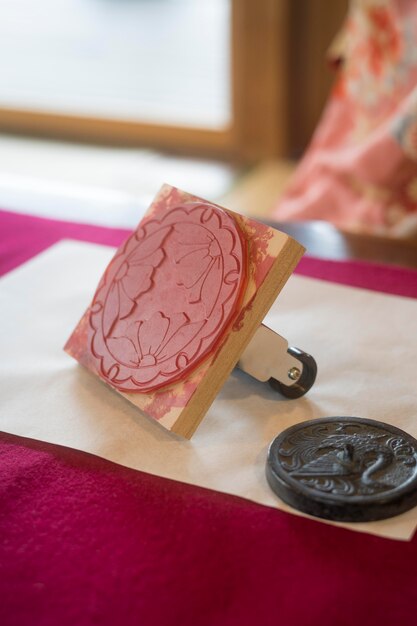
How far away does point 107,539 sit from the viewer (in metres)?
0.53

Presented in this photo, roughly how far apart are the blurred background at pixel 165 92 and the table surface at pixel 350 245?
1.28 m

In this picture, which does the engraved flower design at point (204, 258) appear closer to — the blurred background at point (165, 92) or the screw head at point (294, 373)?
the screw head at point (294, 373)

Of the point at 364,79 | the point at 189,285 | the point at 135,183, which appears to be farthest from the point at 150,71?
the point at 189,285

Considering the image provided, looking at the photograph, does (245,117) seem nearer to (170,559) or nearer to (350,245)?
(350,245)

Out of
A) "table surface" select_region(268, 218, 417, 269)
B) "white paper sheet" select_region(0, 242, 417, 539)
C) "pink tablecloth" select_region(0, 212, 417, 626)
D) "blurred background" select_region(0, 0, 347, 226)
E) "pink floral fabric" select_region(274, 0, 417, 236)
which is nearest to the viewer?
"pink tablecloth" select_region(0, 212, 417, 626)

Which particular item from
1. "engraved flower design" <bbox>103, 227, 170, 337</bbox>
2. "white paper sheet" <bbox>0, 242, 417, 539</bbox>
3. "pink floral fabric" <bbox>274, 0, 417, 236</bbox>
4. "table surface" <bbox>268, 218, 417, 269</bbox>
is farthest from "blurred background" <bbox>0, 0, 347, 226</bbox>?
"engraved flower design" <bbox>103, 227, 170, 337</bbox>

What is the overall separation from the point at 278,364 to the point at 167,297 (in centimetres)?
10

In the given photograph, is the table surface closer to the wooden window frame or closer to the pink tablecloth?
the pink tablecloth

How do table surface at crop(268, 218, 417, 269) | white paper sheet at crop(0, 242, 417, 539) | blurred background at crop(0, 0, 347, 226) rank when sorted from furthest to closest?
blurred background at crop(0, 0, 347, 226) → table surface at crop(268, 218, 417, 269) → white paper sheet at crop(0, 242, 417, 539)

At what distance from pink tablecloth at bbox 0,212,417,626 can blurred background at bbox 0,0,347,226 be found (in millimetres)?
1783

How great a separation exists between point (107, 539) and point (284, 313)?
368 mm

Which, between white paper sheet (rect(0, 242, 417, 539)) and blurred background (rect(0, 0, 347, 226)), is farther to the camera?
blurred background (rect(0, 0, 347, 226))

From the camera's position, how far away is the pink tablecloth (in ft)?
1.54

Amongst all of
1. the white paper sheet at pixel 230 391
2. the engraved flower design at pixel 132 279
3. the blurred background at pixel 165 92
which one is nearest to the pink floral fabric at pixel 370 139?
the blurred background at pixel 165 92
